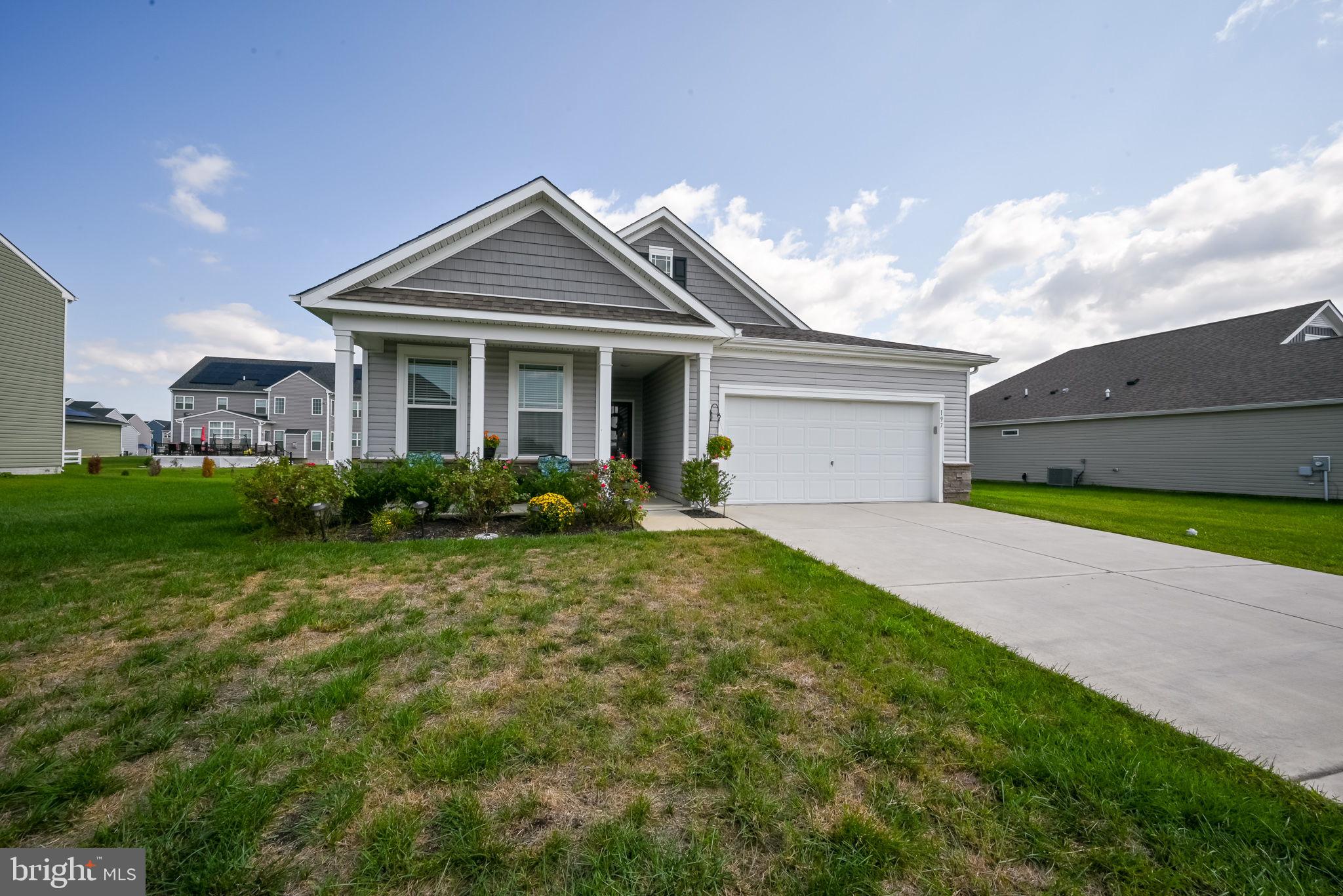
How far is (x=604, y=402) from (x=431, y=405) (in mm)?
3266

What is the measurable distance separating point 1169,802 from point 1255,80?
12.7 m

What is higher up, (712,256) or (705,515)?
(712,256)

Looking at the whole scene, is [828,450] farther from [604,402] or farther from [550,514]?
[550,514]

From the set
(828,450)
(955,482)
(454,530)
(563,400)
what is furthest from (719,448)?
(955,482)

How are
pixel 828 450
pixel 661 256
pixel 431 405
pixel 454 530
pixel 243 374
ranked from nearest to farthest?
pixel 454 530
pixel 431 405
pixel 828 450
pixel 661 256
pixel 243 374

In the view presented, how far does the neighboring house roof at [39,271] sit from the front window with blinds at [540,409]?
18.4 m

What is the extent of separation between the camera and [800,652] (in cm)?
331

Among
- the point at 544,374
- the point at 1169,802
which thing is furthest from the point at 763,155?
the point at 1169,802

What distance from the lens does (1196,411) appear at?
15930 millimetres

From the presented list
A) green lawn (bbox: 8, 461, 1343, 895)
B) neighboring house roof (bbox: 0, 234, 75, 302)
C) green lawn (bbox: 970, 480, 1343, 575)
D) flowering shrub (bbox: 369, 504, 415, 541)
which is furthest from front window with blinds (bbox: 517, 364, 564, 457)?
neighboring house roof (bbox: 0, 234, 75, 302)

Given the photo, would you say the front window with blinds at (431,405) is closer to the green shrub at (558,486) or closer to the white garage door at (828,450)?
the green shrub at (558,486)

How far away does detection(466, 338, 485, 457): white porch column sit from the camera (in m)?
8.27

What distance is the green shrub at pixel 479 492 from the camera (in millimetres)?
7195

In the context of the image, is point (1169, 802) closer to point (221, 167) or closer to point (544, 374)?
point (544, 374)
